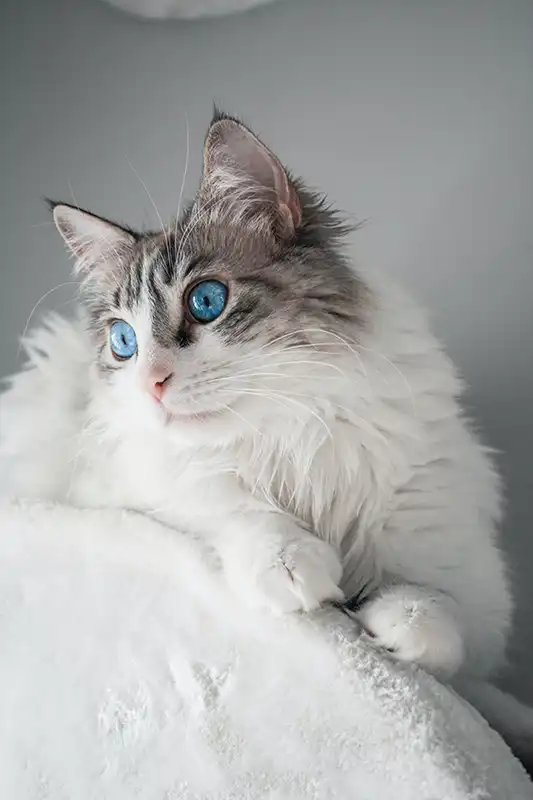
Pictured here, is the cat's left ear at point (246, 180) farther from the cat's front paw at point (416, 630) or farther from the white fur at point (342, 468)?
the cat's front paw at point (416, 630)

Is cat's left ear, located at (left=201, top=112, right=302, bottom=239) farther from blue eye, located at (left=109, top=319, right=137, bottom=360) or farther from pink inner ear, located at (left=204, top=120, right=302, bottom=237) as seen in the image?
blue eye, located at (left=109, top=319, right=137, bottom=360)

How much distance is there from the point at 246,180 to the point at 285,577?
2.05 ft

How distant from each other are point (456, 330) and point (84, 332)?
0.89 metres

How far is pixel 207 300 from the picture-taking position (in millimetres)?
1099

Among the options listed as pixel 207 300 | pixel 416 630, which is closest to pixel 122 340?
pixel 207 300

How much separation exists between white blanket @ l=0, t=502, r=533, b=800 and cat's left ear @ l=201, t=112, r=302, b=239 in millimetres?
523

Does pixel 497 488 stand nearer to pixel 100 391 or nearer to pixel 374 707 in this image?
pixel 374 707

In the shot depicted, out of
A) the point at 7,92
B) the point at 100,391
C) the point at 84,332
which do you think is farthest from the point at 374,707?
the point at 7,92

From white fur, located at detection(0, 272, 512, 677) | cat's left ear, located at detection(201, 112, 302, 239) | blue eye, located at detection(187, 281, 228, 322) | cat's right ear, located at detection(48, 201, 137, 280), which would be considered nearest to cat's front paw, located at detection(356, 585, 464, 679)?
white fur, located at detection(0, 272, 512, 677)

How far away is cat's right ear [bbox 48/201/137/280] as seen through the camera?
4.33ft

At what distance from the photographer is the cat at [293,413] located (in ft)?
3.44

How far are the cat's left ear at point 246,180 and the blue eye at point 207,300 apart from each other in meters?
0.15

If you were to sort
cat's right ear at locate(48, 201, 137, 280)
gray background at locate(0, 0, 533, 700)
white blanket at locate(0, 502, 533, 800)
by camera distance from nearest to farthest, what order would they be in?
white blanket at locate(0, 502, 533, 800) → cat's right ear at locate(48, 201, 137, 280) → gray background at locate(0, 0, 533, 700)

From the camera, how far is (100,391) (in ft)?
4.34
